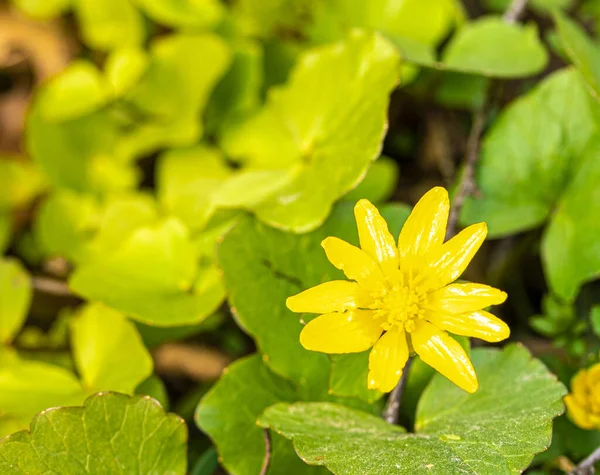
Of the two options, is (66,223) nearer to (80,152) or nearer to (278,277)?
(80,152)

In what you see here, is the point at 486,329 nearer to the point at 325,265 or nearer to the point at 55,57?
the point at 325,265

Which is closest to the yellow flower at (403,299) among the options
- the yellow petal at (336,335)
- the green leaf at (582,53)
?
the yellow petal at (336,335)

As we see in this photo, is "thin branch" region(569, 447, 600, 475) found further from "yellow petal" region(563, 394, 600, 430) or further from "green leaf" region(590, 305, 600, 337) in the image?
"green leaf" region(590, 305, 600, 337)

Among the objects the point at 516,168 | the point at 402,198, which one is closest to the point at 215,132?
the point at 402,198

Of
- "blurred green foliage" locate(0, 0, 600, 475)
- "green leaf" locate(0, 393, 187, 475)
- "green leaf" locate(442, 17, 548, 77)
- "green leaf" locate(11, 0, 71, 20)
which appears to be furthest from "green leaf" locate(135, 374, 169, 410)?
"green leaf" locate(11, 0, 71, 20)

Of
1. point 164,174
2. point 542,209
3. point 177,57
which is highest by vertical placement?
point 177,57

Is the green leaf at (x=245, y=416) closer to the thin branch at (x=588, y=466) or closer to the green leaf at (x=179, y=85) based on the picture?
the thin branch at (x=588, y=466)
